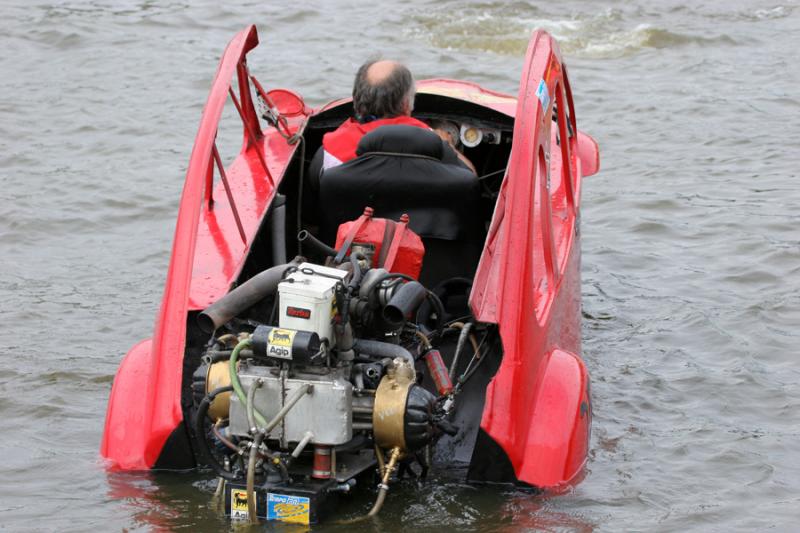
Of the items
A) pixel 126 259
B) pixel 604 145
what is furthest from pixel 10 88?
pixel 604 145

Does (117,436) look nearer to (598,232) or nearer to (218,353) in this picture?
(218,353)

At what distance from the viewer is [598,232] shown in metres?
10.2

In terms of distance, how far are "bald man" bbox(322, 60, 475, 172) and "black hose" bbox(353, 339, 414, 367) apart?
152cm

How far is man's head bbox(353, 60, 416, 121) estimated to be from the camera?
629 centimetres

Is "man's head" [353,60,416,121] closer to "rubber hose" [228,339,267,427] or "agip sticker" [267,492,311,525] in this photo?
"rubber hose" [228,339,267,427]

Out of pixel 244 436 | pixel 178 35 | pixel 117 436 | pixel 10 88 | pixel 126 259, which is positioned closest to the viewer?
pixel 244 436

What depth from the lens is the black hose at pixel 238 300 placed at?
509 centimetres

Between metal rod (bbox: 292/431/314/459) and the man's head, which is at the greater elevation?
the man's head

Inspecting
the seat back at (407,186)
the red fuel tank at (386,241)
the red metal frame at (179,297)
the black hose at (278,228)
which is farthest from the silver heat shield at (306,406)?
the black hose at (278,228)

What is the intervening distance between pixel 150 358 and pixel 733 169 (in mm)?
7112

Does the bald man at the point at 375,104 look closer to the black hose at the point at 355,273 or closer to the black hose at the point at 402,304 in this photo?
the black hose at the point at 355,273

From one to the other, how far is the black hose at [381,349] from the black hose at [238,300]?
1.35 ft

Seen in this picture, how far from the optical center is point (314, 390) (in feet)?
15.5

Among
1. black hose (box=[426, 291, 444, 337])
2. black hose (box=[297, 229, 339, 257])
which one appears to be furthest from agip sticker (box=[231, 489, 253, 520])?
black hose (box=[297, 229, 339, 257])
